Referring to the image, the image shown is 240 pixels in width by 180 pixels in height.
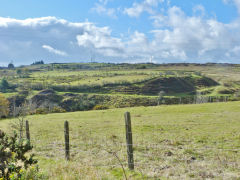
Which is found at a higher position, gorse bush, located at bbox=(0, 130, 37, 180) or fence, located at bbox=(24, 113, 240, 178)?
gorse bush, located at bbox=(0, 130, 37, 180)

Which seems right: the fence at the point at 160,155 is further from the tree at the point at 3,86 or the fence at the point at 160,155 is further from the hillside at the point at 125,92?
the tree at the point at 3,86

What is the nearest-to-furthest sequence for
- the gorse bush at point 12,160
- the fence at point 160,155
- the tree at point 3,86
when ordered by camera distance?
the gorse bush at point 12,160 < the fence at point 160,155 < the tree at point 3,86

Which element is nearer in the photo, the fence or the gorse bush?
the gorse bush

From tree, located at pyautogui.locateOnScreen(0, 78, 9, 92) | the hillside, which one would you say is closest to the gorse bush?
the hillside

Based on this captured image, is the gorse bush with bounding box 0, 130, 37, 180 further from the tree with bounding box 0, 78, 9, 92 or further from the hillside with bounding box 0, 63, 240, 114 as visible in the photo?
the tree with bounding box 0, 78, 9, 92

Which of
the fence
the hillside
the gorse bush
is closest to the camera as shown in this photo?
the gorse bush

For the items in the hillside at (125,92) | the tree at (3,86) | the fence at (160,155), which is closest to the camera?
the fence at (160,155)

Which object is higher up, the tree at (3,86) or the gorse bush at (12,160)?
the tree at (3,86)

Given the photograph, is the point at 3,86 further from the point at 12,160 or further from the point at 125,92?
the point at 12,160

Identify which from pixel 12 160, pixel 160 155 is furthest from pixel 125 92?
pixel 12 160

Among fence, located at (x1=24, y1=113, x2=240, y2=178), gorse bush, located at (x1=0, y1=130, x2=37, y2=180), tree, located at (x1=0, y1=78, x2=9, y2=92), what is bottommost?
A: fence, located at (x1=24, y1=113, x2=240, y2=178)

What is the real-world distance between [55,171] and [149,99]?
401ft

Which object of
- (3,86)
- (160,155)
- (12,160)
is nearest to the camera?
(12,160)

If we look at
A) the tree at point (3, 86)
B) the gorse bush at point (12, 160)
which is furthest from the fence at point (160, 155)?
the tree at point (3, 86)
